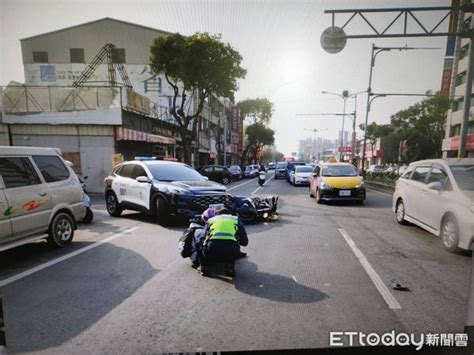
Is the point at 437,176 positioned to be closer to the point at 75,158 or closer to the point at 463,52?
the point at 463,52

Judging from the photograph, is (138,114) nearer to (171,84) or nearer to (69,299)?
(171,84)

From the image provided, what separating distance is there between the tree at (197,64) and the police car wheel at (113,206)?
339 inches

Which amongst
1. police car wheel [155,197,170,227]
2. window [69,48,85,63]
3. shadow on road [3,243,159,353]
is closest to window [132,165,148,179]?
police car wheel [155,197,170,227]

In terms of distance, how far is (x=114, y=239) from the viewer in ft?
18.1

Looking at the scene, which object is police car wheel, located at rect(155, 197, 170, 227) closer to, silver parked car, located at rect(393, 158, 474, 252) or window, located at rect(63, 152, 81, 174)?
silver parked car, located at rect(393, 158, 474, 252)

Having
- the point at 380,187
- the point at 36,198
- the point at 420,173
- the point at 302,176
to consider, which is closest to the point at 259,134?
the point at 302,176

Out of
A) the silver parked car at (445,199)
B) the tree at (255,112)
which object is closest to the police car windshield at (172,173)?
the silver parked car at (445,199)

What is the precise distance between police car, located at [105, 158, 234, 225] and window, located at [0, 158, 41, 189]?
8.63 ft

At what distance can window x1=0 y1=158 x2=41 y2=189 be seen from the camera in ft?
13.0

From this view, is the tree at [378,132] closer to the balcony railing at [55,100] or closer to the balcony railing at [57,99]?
the balcony railing at [57,99]

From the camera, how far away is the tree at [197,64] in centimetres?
1516

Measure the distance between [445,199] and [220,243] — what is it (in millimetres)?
3972

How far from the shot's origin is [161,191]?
6.59 meters

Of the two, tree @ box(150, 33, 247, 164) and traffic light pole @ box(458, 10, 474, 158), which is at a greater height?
tree @ box(150, 33, 247, 164)
